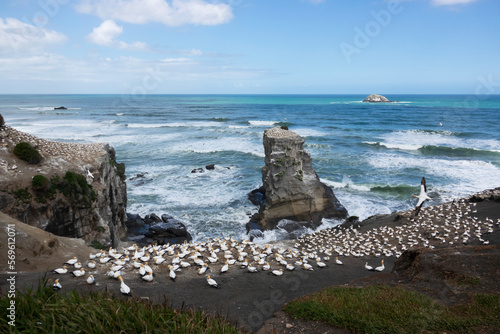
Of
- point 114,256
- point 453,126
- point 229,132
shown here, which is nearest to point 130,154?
point 229,132

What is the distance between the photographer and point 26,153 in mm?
16547

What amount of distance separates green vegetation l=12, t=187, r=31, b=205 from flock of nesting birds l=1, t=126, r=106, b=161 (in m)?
3.67

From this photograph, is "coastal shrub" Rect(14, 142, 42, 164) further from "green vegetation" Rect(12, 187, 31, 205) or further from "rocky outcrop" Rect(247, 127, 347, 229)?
"rocky outcrop" Rect(247, 127, 347, 229)

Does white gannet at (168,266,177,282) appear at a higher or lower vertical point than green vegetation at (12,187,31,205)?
lower

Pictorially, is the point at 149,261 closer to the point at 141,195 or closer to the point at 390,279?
the point at 390,279

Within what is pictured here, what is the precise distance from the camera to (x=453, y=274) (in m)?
9.36

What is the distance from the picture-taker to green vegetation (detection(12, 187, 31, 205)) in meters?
14.6

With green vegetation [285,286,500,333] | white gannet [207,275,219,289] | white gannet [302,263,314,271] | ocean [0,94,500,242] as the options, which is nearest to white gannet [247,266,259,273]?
white gannet [207,275,219,289]

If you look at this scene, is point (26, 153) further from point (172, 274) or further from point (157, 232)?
point (172, 274)

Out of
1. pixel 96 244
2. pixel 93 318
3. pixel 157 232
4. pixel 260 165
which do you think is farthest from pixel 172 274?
pixel 260 165

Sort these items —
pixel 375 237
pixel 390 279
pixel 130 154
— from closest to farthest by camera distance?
pixel 390 279 → pixel 375 237 → pixel 130 154

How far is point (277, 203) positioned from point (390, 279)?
44.9 feet

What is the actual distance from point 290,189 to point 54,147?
15957 mm

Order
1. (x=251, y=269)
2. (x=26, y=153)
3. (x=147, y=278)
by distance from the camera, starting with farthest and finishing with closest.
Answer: (x=26, y=153), (x=251, y=269), (x=147, y=278)
